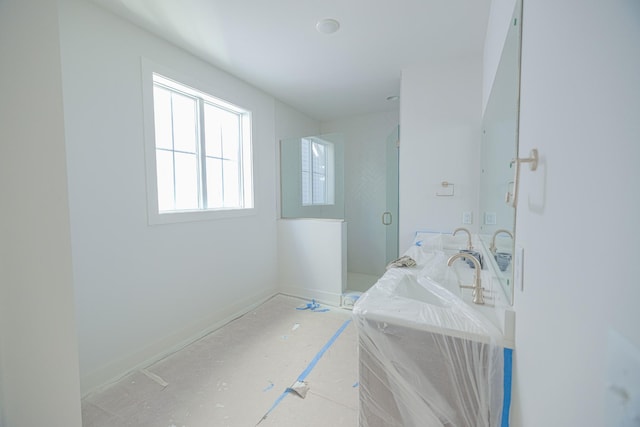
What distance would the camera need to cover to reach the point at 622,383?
1.02ft

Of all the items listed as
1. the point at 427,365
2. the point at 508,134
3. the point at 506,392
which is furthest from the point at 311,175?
the point at 506,392

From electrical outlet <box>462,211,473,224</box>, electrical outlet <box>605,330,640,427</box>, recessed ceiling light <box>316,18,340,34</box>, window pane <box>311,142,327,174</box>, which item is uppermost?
recessed ceiling light <box>316,18,340,34</box>

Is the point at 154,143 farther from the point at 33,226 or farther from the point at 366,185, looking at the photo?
the point at 366,185

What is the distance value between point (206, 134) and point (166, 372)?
1.99 meters

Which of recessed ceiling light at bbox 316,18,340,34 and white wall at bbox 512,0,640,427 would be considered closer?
white wall at bbox 512,0,640,427

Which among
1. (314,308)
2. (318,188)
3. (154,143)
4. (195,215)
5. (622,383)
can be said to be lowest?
(314,308)

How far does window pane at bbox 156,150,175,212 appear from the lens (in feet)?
6.75

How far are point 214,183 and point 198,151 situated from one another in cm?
34

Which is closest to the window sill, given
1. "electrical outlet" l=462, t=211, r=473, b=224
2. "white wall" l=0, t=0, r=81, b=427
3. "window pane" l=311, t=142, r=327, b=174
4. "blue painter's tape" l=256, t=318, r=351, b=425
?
"window pane" l=311, t=142, r=327, b=174

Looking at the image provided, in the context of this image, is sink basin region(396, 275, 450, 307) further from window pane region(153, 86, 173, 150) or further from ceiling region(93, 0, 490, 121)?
window pane region(153, 86, 173, 150)

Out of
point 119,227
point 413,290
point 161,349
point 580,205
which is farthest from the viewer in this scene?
point 161,349

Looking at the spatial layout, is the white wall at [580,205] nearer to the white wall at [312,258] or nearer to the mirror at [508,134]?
the mirror at [508,134]

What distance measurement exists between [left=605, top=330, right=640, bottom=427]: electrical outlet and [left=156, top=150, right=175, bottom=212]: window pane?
7.95 ft

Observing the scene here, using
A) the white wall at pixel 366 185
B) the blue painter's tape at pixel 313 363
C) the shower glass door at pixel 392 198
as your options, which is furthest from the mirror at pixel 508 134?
the white wall at pixel 366 185
